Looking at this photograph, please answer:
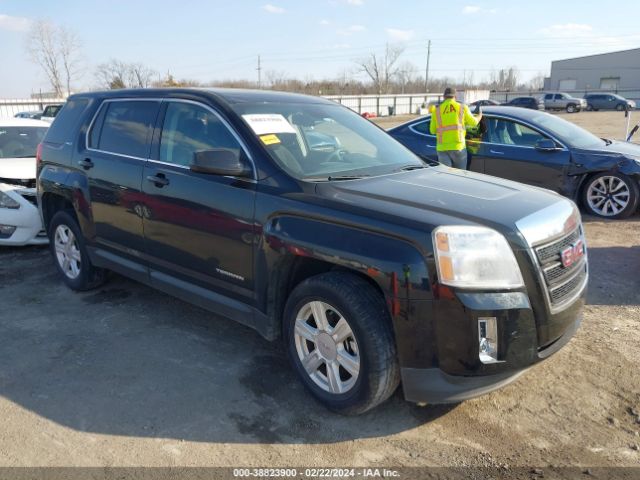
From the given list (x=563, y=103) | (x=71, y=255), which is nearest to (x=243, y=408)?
(x=71, y=255)

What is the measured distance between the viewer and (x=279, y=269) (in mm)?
3338

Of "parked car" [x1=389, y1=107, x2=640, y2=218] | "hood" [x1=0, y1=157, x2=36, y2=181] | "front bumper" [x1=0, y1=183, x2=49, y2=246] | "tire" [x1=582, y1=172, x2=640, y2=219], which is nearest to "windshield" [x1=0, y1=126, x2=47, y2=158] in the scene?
"hood" [x1=0, y1=157, x2=36, y2=181]

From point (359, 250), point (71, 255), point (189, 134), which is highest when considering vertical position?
point (189, 134)

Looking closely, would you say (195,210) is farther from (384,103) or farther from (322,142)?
(384,103)

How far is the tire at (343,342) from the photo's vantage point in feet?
9.59

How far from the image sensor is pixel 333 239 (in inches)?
119

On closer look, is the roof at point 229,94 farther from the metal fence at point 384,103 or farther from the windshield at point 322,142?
the metal fence at point 384,103

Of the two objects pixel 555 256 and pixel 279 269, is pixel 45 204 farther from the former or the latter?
pixel 555 256

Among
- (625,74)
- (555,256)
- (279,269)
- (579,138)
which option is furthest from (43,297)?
(625,74)

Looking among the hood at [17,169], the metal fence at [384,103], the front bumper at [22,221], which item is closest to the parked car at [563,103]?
the metal fence at [384,103]

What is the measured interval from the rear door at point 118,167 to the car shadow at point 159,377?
0.65 metres

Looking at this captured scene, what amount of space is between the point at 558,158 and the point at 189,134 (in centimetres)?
585

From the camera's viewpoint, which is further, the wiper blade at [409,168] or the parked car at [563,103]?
the parked car at [563,103]

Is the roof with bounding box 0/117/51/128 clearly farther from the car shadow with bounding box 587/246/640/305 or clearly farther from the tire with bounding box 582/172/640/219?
the tire with bounding box 582/172/640/219
